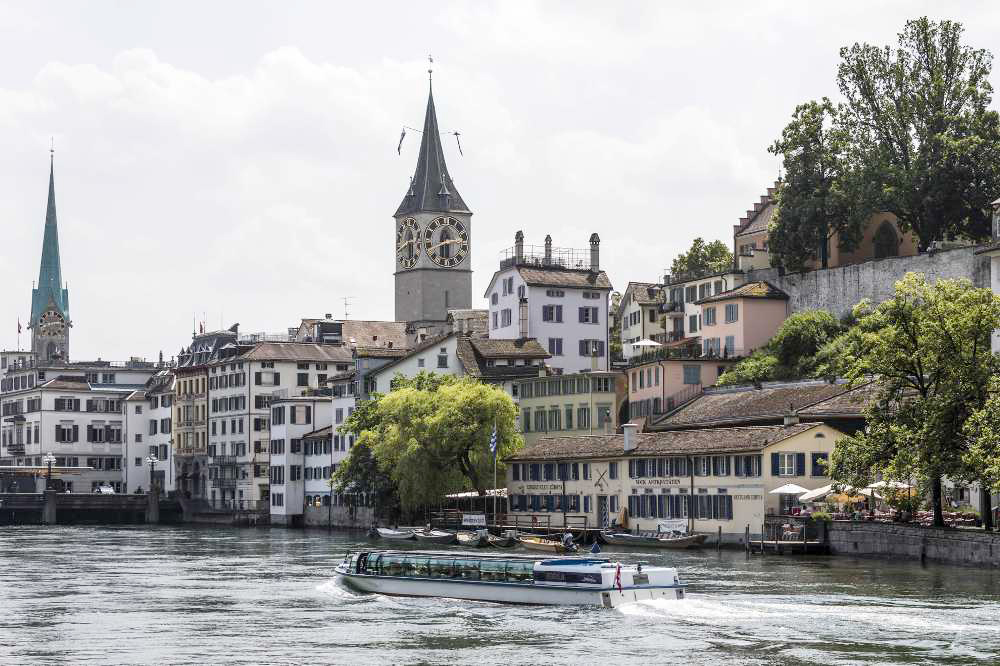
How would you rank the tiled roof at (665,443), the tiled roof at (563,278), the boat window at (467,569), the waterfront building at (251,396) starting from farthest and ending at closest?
1. the waterfront building at (251,396)
2. the tiled roof at (563,278)
3. the tiled roof at (665,443)
4. the boat window at (467,569)

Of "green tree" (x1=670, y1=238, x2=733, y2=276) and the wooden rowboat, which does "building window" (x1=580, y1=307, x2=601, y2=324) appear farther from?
the wooden rowboat

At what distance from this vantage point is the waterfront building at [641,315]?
6068 inches

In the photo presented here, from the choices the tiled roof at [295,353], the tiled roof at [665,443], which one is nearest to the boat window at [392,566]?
the tiled roof at [665,443]

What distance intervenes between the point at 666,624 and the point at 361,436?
73.6 metres

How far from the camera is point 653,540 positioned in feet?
324

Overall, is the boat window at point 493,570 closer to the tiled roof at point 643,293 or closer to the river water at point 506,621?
the river water at point 506,621

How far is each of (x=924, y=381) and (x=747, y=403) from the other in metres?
27.2

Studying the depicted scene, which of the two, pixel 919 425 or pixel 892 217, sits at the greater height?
pixel 892 217

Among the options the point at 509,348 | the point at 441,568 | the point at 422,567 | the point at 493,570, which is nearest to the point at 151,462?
the point at 509,348

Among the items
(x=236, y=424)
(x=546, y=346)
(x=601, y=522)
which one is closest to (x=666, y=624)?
(x=601, y=522)

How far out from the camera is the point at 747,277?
136 meters

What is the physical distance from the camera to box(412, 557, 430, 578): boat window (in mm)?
71188

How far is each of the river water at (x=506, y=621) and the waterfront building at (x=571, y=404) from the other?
41.9 metres

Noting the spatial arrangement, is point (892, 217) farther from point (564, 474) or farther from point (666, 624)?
point (666, 624)
